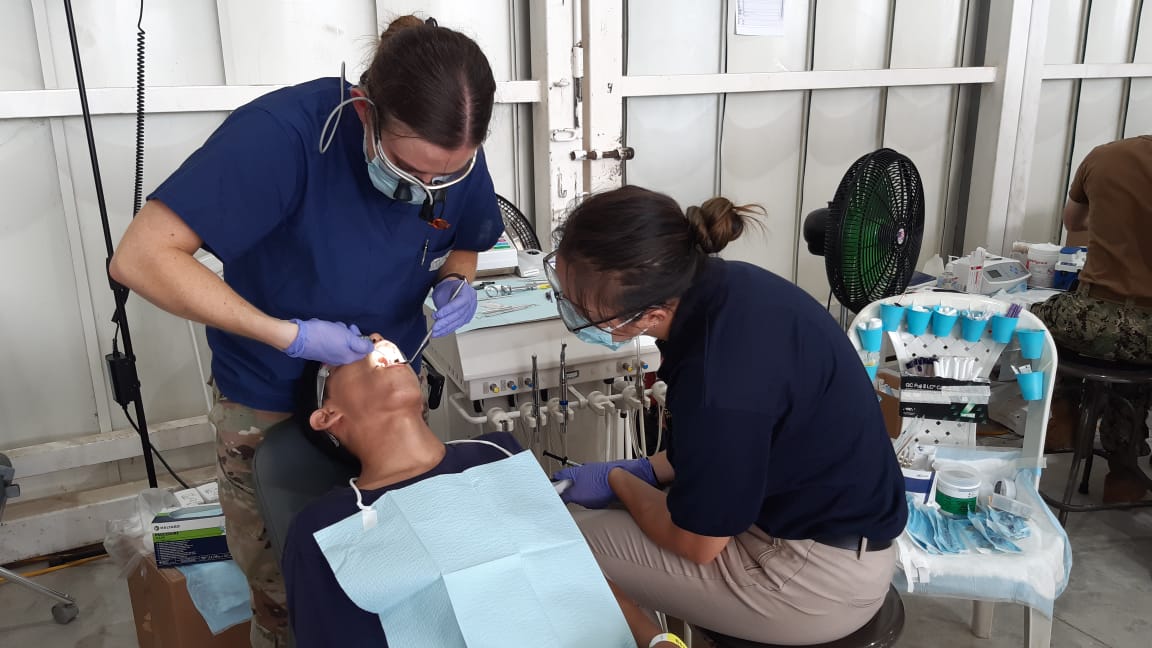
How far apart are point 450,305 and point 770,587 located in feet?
2.54

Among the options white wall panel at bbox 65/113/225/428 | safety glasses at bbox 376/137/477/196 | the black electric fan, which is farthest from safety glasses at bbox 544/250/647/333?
white wall panel at bbox 65/113/225/428

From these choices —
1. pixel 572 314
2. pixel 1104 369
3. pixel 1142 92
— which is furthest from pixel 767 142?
pixel 572 314

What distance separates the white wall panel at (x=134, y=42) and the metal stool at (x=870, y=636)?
215 centimetres

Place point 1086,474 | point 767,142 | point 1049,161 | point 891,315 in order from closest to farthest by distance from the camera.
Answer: point 891,315, point 1086,474, point 767,142, point 1049,161

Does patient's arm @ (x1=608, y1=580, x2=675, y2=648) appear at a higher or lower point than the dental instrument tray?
lower

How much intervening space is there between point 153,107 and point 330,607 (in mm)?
1771

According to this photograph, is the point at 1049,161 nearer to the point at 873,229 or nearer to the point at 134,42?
the point at 873,229

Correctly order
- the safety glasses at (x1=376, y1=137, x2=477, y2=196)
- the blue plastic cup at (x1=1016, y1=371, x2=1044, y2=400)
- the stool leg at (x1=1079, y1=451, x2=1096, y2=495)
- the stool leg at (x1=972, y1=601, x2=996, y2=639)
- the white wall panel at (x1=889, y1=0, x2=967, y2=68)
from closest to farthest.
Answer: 1. the safety glasses at (x1=376, y1=137, x2=477, y2=196)
2. the blue plastic cup at (x1=1016, y1=371, x2=1044, y2=400)
3. the stool leg at (x1=972, y1=601, x2=996, y2=639)
4. the stool leg at (x1=1079, y1=451, x2=1096, y2=495)
5. the white wall panel at (x1=889, y1=0, x2=967, y2=68)

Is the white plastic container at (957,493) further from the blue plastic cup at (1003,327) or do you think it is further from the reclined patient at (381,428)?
the reclined patient at (381,428)

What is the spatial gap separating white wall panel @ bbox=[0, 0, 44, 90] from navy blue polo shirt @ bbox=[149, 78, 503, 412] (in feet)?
4.50

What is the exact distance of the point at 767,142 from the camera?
333 centimetres

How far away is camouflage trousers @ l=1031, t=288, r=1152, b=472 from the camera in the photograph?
246cm

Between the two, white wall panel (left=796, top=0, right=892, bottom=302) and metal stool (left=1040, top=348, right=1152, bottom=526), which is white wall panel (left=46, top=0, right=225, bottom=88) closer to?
white wall panel (left=796, top=0, right=892, bottom=302)

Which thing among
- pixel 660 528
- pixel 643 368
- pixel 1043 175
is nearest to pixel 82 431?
pixel 643 368
